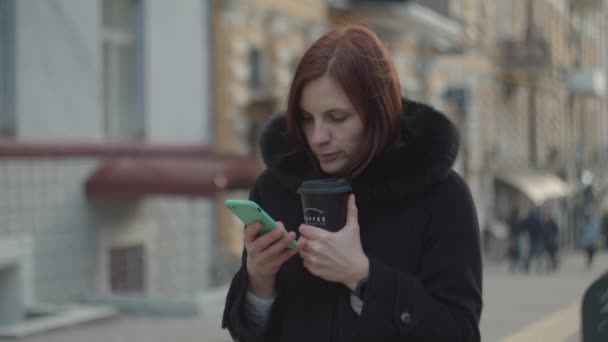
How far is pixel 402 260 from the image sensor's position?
8.48ft

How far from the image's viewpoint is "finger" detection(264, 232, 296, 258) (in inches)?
96.3

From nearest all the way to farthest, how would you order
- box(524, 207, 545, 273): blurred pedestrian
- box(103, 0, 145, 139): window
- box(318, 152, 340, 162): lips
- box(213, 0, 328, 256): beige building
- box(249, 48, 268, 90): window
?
box(318, 152, 340, 162): lips → box(103, 0, 145, 139): window → box(213, 0, 328, 256): beige building → box(249, 48, 268, 90): window → box(524, 207, 545, 273): blurred pedestrian

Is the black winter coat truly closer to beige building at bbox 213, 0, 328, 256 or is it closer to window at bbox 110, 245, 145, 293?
window at bbox 110, 245, 145, 293

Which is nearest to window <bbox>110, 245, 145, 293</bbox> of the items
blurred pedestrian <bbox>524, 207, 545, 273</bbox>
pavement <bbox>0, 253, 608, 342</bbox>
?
pavement <bbox>0, 253, 608, 342</bbox>

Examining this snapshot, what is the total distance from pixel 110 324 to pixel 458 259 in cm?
851

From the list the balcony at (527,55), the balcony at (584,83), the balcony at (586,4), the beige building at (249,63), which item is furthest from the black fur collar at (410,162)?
the balcony at (586,4)

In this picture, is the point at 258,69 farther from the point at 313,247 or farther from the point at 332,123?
the point at 313,247

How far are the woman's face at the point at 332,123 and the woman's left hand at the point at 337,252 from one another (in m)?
0.16

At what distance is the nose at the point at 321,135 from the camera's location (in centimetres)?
255

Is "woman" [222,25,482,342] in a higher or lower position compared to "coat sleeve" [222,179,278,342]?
higher

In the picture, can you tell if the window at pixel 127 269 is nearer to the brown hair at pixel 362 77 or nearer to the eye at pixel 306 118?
the eye at pixel 306 118

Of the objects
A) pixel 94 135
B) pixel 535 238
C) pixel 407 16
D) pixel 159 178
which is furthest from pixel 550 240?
pixel 94 135

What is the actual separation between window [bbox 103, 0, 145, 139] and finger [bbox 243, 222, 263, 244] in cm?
1101

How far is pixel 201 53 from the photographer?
50.7 ft
